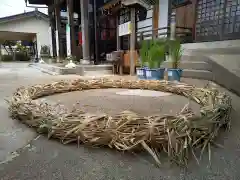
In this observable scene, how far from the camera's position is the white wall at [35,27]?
32.8 ft

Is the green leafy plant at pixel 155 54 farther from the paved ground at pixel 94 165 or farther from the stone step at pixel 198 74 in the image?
the paved ground at pixel 94 165

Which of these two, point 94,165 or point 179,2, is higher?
point 179,2

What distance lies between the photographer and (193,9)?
4.72 meters

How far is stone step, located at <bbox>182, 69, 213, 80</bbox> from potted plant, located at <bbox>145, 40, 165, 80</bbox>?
0.72 metres

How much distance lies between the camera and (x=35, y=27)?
10.4m

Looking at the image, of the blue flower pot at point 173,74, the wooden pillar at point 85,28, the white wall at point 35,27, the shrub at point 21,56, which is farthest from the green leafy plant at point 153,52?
the shrub at point 21,56

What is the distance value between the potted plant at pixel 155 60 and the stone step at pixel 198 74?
0.72 metres

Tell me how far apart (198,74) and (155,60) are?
863mm

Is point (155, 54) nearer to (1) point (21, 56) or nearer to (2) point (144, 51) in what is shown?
(2) point (144, 51)

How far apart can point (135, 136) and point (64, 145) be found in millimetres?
268

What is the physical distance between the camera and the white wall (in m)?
10.0

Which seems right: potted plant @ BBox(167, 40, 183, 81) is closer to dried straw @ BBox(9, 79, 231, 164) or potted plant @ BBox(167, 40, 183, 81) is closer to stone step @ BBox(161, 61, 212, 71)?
stone step @ BBox(161, 61, 212, 71)

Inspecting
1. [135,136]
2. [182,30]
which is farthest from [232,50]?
[135,136]

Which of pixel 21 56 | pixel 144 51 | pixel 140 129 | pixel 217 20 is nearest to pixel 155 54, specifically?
pixel 144 51
